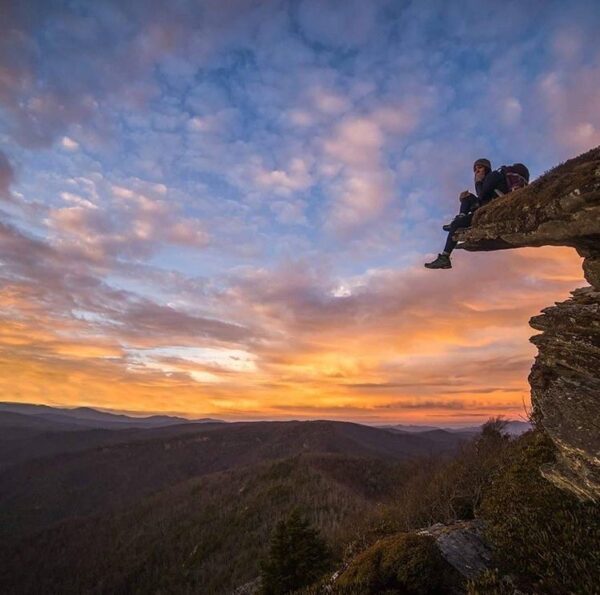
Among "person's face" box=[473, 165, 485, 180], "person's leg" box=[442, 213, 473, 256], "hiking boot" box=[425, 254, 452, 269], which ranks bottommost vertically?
"hiking boot" box=[425, 254, 452, 269]

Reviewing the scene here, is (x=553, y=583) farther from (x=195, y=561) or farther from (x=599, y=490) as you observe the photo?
(x=195, y=561)

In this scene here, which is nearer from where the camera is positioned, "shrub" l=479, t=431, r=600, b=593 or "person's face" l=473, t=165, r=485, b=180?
"shrub" l=479, t=431, r=600, b=593

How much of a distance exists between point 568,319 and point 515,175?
186 inches

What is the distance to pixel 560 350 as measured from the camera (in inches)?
386

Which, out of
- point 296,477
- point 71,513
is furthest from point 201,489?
point 71,513

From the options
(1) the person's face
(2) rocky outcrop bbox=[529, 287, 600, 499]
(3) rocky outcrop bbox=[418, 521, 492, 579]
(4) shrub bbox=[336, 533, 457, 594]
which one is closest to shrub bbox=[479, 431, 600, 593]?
(3) rocky outcrop bbox=[418, 521, 492, 579]

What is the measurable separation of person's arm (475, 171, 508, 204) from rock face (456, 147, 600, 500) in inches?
41.7

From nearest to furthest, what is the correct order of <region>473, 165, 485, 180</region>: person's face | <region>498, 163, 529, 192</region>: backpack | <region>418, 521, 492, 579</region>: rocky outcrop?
<region>418, 521, 492, 579</region>: rocky outcrop
<region>498, 163, 529, 192</region>: backpack
<region>473, 165, 485, 180</region>: person's face

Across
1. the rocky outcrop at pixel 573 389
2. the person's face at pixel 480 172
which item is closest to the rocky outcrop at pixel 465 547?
the rocky outcrop at pixel 573 389

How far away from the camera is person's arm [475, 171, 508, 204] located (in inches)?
468

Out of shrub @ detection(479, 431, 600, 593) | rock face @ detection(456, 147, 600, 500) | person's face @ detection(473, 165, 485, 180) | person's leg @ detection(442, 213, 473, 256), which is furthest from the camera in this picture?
person's leg @ detection(442, 213, 473, 256)

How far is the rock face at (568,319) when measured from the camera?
8633 mm

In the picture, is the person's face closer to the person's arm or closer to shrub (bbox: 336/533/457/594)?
the person's arm

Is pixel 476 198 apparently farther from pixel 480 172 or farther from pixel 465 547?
pixel 465 547
